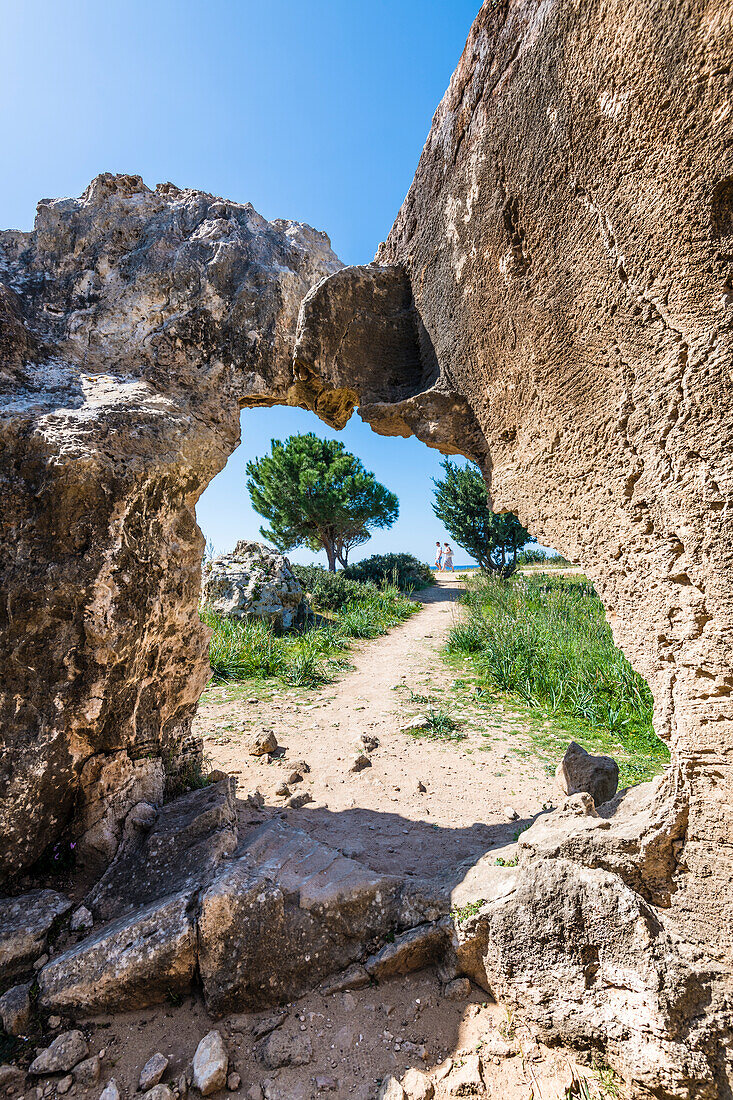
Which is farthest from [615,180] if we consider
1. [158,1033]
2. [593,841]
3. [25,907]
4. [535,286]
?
[25,907]

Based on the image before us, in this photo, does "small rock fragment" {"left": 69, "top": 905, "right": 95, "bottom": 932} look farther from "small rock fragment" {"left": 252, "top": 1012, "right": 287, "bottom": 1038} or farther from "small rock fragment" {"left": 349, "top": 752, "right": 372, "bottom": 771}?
"small rock fragment" {"left": 349, "top": 752, "right": 372, "bottom": 771}

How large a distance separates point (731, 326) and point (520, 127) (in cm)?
124

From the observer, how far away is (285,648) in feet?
23.6

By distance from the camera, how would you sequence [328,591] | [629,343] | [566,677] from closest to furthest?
[629,343], [566,677], [328,591]

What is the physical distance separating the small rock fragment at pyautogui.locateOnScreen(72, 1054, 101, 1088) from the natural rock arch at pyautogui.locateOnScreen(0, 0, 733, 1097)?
79 centimetres

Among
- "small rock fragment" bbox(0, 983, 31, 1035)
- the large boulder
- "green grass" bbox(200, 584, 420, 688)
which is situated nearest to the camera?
"small rock fragment" bbox(0, 983, 31, 1035)

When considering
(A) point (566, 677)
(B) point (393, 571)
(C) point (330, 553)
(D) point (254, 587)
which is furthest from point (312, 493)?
(A) point (566, 677)

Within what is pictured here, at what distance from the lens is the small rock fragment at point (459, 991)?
63.6 inches

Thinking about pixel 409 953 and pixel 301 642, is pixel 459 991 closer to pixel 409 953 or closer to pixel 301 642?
pixel 409 953

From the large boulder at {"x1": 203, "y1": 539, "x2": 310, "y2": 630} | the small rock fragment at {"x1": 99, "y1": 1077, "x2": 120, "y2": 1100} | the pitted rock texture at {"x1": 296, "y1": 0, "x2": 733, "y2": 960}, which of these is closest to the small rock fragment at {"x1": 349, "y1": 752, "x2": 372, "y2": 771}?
the small rock fragment at {"x1": 99, "y1": 1077, "x2": 120, "y2": 1100}

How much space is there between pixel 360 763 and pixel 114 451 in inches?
115

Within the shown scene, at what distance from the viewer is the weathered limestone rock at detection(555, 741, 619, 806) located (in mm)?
2467

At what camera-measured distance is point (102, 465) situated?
81.1 inches

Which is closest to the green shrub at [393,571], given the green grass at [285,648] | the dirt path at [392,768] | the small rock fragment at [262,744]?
the green grass at [285,648]
